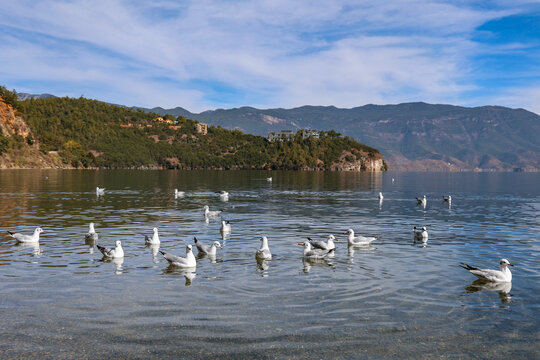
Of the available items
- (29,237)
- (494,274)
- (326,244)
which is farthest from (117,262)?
(494,274)

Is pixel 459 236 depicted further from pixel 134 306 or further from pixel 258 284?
pixel 134 306

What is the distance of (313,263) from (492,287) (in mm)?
8388

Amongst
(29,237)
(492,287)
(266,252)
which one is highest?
(29,237)

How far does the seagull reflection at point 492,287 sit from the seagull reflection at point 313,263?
6.66m

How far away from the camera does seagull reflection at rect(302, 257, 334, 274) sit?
73.5ft

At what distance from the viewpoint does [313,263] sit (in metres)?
23.2

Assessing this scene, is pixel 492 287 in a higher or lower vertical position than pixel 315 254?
lower

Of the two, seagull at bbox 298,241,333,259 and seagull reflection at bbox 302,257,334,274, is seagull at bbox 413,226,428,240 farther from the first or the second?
seagull at bbox 298,241,333,259

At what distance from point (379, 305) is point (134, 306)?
28.8ft

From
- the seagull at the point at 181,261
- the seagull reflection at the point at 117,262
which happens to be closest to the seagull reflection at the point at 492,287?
the seagull at the point at 181,261

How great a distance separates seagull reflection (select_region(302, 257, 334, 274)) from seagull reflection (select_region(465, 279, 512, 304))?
6665mm

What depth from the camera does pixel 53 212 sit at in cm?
4409

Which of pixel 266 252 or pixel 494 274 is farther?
pixel 266 252

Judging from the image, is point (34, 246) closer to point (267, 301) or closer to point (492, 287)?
point (267, 301)
